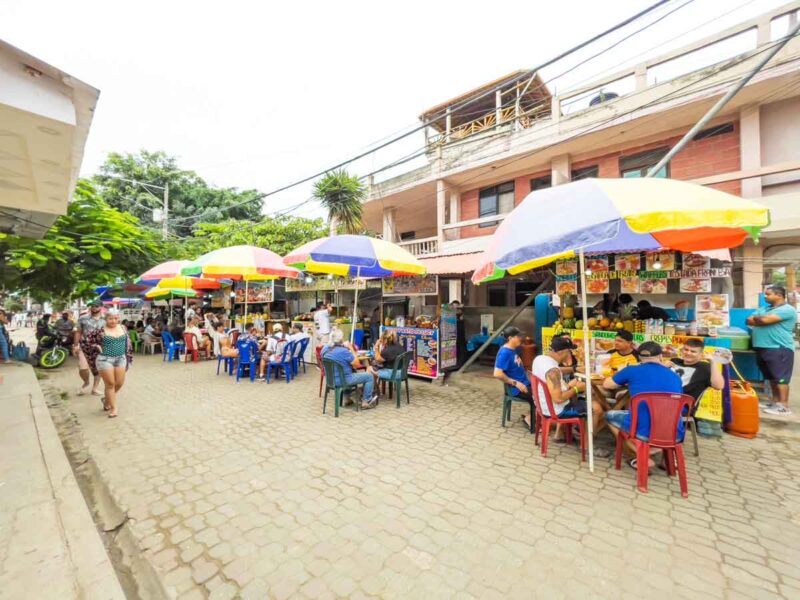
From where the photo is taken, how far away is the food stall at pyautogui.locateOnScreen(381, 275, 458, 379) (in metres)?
7.55

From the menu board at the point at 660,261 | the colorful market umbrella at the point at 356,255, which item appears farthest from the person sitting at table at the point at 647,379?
the colorful market umbrella at the point at 356,255

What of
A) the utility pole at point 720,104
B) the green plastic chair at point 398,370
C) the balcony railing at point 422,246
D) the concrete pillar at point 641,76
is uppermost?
the concrete pillar at point 641,76

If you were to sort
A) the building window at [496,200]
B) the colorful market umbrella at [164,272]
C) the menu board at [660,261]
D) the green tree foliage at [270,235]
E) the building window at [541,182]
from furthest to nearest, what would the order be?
the green tree foliage at [270,235], the building window at [496,200], the building window at [541,182], the colorful market umbrella at [164,272], the menu board at [660,261]

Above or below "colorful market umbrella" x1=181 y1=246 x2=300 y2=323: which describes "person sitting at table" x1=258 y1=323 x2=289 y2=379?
below

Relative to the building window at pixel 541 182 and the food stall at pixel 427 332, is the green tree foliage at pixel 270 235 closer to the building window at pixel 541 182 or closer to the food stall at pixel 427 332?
the food stall at pixel 427 332

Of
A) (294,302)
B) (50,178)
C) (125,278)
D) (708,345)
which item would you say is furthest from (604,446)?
(125,278)

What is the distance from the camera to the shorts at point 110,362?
5219mm

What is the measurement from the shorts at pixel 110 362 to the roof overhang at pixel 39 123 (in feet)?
8.97

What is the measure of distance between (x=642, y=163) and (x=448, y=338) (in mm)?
7897

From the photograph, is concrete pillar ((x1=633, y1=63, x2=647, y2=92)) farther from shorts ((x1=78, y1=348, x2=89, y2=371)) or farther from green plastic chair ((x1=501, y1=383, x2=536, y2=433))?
shorts ((x1=78, y1=348, x2=89, y2=371))

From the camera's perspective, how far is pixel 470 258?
25.7 feet

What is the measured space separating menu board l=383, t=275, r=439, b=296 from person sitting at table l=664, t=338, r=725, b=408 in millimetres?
4536

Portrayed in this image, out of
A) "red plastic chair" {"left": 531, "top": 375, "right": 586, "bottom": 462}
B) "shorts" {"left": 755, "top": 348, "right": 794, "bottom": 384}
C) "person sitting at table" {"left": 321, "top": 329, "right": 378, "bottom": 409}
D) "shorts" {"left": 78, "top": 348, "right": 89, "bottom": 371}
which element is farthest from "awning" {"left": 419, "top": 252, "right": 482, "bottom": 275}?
"shorts" {"left": 78, "top": 348, "right": 89, "bottom": 371}

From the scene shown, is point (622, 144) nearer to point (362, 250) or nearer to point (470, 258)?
point (470, 258)
